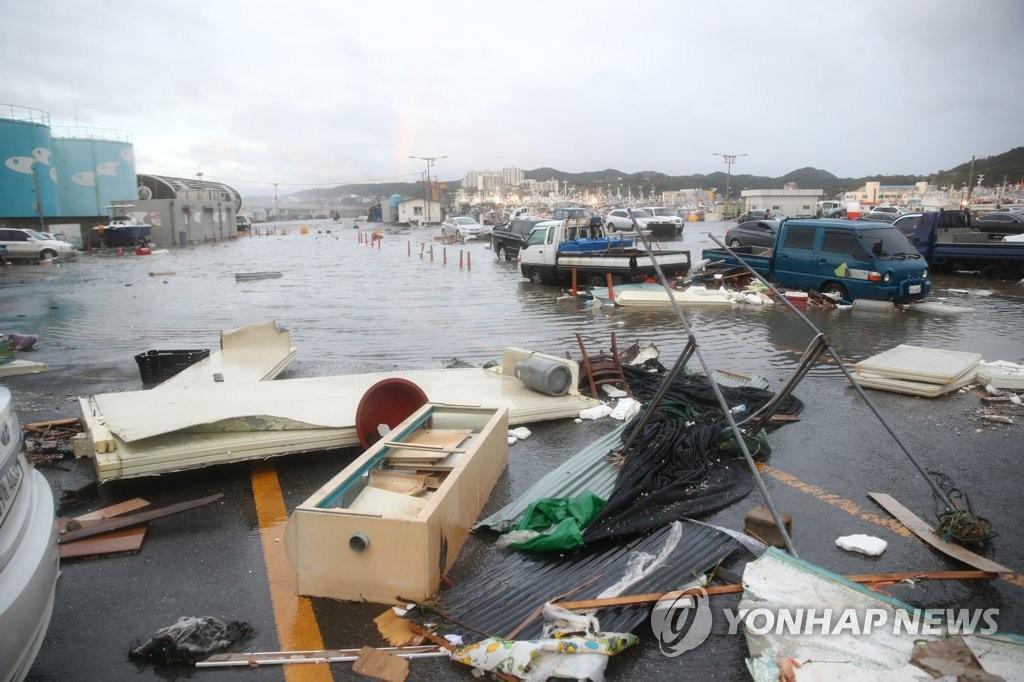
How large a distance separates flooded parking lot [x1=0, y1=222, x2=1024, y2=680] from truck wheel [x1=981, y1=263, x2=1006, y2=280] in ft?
2.23

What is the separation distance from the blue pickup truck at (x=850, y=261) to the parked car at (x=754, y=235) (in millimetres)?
6995

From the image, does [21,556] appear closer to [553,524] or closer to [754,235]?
[553,524]

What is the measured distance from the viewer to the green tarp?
12.8ft

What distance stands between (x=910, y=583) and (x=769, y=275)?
12827mm

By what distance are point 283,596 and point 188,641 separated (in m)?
0.59

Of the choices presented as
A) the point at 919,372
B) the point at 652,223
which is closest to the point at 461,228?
the point at 652,223

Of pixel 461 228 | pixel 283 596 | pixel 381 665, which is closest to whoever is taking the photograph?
pixel 381 665

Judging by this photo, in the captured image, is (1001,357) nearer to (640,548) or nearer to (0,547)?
(640,548)

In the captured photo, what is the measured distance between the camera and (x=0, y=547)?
7.82 ft

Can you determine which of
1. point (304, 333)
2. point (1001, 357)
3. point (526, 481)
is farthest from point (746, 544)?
point (304, 333)

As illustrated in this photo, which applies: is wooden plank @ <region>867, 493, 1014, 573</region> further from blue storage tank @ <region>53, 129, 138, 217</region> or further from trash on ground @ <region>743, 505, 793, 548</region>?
blue storage tank @ <region>53, 129, 138, 217</region>

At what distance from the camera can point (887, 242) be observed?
13648mm

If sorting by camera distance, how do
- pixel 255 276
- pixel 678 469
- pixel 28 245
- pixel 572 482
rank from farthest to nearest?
pixel 28 245 < pixel 255 276 < pixel 678 469 < pixel 572 482

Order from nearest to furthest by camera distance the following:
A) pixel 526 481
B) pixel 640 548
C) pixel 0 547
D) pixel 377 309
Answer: pixel 0 547
pixel 640 548
pixel 526 481
pixel 377 309
